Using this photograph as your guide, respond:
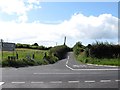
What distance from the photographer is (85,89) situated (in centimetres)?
1352

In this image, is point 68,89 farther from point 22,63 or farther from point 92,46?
point 92,46

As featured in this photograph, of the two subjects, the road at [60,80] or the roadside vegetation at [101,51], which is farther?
the roadside vegetation at [101,51]

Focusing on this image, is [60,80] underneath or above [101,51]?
above

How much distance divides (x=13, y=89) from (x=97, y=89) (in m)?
3.73

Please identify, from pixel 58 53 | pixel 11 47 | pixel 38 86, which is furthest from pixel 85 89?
pixel 58 53

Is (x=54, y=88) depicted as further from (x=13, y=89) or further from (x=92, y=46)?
(x=92, y=46)

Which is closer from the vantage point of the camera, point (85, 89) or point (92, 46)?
point (85, 89)

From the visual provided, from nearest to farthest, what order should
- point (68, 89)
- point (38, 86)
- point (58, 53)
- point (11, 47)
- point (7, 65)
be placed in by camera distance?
point (68, 89) < point (38, 86) < point (7, 65) < point (11, 47) < point (58, 53)

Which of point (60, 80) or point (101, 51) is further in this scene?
point (101, 51)

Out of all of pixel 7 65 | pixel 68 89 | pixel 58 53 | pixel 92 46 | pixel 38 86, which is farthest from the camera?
pixel 58 53

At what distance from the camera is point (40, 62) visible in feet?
121

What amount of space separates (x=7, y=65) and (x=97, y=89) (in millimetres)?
18213

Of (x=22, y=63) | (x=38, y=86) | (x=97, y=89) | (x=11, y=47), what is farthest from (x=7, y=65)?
(x=97, y=89)

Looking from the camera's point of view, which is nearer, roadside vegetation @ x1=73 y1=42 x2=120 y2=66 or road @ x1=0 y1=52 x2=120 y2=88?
road @ x1=0 y1=52 x2=120 y2=88
